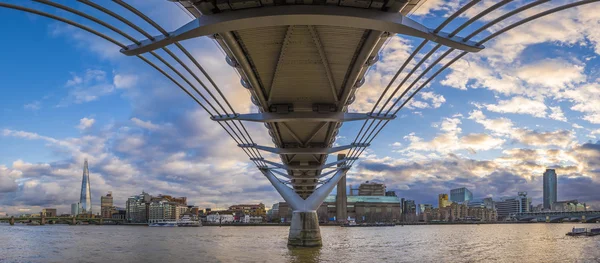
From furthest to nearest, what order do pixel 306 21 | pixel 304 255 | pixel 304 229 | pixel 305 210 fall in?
pixel 305 210, pixel 304 229, pixel 304 255, pixel 306 21

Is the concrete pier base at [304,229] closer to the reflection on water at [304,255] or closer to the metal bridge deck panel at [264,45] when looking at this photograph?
the reflection on water at [304,255]

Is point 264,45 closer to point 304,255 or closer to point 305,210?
point 304,255

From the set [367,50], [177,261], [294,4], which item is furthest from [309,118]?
[177,261]

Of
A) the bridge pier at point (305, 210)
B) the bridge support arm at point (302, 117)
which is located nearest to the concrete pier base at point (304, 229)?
the bridge pier at point (305, 210)

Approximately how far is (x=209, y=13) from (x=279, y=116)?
Answer: 13995 mm

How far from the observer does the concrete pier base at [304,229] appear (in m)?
53.6

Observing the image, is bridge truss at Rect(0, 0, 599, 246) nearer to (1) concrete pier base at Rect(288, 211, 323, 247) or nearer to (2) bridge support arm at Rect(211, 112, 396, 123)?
(2) bridge support arm at Rect(211, 112, 396, 123)

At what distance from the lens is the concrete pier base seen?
2110 inches

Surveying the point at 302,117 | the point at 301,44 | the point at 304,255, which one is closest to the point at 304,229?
the point at 304,255

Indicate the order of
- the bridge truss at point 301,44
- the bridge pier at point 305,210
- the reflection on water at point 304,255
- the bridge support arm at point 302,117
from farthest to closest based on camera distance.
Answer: the bridge pier at point 305,210 < the reflection on water at point 304,255 < the bridge support arm at point 302,117 < the bridge truss at point 301,44

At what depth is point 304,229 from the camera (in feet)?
176

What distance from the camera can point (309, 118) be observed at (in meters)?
28.8

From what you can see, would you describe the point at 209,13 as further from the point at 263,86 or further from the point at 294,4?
the point at 263,86

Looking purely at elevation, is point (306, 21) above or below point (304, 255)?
above
